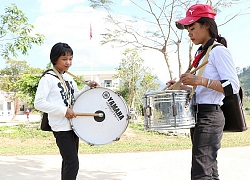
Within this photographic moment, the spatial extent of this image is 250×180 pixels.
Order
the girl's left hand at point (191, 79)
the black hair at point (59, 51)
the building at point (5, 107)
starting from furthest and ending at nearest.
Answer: the building at point (5, 107) → the black hair at point (59, 51) → the girl's left hand at point (191, 79)

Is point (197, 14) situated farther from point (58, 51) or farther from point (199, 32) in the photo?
point (58, 51)

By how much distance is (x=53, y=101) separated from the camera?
303 cm

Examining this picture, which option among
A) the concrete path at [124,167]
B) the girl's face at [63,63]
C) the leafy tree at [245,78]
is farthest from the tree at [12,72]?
the leafy tree at [245,78]

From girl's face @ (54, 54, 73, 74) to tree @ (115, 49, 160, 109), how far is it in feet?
60.2

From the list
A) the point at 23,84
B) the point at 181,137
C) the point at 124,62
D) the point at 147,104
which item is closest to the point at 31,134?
the point at 23,84

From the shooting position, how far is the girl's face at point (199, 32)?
2387 millimetres

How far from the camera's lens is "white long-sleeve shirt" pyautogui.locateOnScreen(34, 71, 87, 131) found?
292 cm

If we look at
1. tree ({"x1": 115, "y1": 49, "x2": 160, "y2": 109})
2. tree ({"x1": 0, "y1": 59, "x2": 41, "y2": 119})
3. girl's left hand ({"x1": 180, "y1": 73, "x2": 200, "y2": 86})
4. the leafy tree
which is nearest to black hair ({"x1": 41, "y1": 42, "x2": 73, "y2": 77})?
girl's left hand ({"x1": 180, "y1": 73, "x2": 200, "y2": 86})

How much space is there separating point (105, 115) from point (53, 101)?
50cm

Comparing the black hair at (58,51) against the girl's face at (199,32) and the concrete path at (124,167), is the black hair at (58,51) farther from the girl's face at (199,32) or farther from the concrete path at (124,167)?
the concrete path at (124,167)

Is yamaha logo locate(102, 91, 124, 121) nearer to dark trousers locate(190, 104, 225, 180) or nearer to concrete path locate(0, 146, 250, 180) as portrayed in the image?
dark trousers locate(190, 104, 225, 180)

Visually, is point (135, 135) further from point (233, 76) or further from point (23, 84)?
point (233, 76)

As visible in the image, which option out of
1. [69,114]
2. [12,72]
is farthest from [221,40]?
[12,72]

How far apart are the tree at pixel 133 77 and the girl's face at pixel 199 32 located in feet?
62.5
